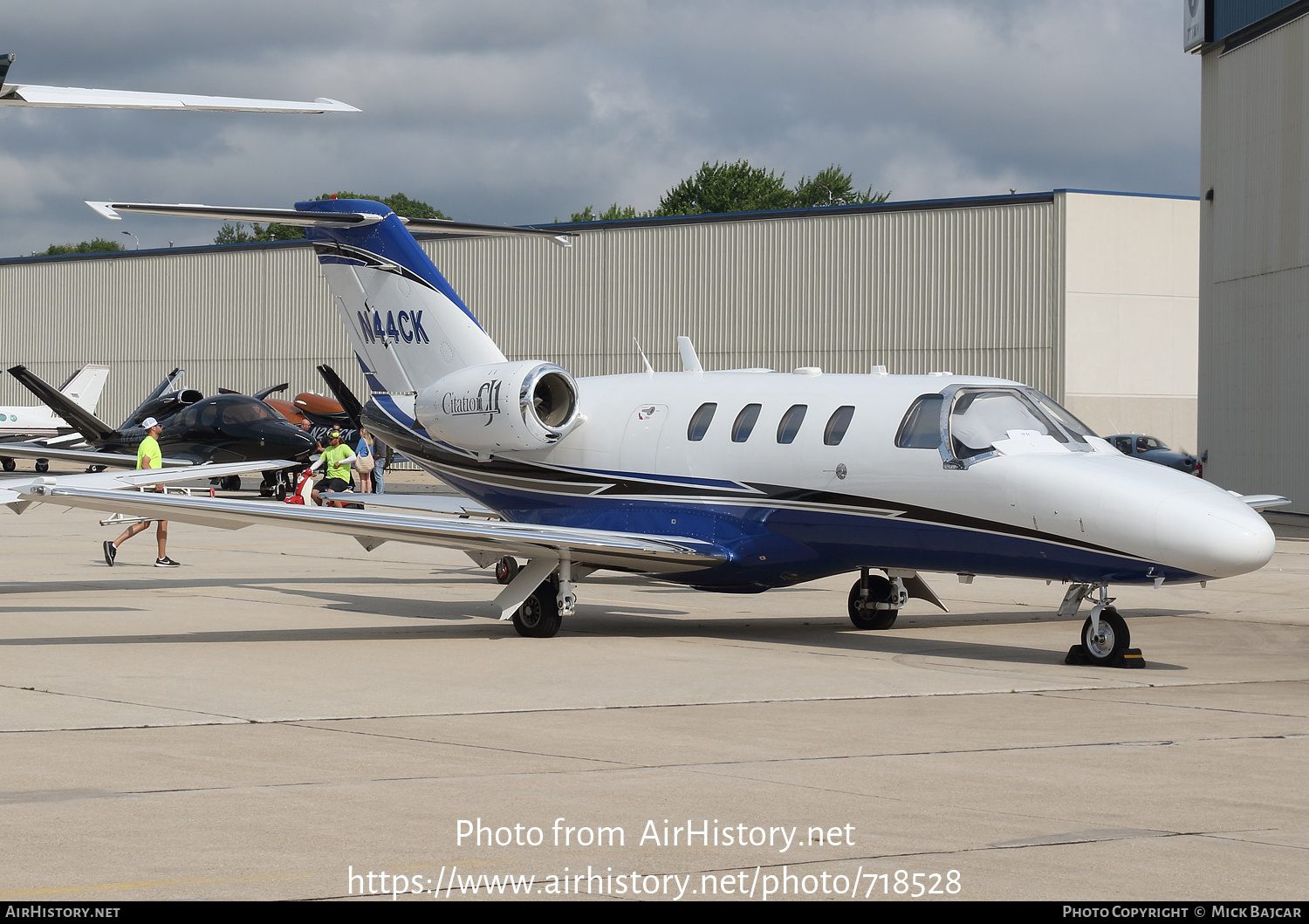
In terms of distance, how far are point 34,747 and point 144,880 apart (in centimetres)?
337

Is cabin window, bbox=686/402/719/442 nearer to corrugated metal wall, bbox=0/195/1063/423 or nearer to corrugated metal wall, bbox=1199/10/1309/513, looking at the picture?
corrugated metal wall, bbox=1199/10/1309/513

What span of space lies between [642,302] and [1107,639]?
39.8 m

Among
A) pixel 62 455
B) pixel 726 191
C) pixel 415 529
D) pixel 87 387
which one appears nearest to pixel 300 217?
pixel 415 529

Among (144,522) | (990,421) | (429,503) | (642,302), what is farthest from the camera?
(642,302)

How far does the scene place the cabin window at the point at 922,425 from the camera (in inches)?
544

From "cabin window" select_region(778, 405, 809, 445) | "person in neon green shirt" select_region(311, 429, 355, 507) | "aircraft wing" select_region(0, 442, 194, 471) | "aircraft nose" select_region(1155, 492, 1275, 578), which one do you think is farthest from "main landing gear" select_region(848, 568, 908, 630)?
"aircraft wing" select_region(0, 442, 194, 471)

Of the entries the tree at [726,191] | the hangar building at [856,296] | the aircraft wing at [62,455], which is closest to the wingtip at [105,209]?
the aircraft wing at [62,455]

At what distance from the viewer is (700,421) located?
1567 cm

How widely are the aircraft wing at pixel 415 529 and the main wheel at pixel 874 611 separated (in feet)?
5.92

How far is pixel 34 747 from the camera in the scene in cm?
870

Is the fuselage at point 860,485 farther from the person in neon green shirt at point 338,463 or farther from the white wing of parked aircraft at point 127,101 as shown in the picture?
the person in neon green shirt at point 338,463

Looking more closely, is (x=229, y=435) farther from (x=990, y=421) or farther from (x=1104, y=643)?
(x=1104, y=643)

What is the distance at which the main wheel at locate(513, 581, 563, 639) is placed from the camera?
1487 centimetres

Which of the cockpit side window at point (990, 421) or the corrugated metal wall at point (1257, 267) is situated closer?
the cockpit side window at point (990, 421)
